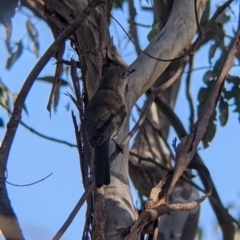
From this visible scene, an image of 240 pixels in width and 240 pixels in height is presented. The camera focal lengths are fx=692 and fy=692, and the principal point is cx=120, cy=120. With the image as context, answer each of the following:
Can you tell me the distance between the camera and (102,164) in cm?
254

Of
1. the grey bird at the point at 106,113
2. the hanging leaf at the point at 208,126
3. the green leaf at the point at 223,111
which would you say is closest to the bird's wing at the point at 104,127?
the grey bird at the point at 106,113

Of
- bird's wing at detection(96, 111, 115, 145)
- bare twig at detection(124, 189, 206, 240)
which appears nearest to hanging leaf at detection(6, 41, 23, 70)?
bird's wing at detection(96, 111, 115, 145)

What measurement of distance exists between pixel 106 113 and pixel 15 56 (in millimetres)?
2445

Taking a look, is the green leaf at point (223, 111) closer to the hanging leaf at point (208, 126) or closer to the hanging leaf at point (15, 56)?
the hanging leaf at point (208, 126)

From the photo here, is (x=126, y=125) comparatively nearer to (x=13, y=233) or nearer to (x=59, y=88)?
(x=13, y=233)

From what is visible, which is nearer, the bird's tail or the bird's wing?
the bird's tail

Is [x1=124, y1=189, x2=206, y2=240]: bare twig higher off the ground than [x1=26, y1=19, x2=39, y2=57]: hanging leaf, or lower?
lower

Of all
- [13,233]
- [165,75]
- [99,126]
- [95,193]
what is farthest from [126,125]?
[165,75]

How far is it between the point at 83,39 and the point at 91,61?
11 centimetres

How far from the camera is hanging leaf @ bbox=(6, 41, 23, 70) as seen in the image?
18.2 ft

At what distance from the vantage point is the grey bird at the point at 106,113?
2.89 m

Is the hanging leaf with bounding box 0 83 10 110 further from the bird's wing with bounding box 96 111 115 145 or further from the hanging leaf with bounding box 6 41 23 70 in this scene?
the bird's wing with bounding box 96 111 115 145

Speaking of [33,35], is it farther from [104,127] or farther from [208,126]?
[104,127]

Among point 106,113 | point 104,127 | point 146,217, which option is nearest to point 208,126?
point 106,113
